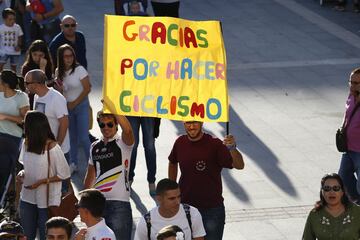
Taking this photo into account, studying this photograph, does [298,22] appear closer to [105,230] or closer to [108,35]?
[108,35]

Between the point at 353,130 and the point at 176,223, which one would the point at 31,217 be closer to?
the point at 176,223

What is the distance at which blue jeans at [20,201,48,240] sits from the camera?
1090 centimetres

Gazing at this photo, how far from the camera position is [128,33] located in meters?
10.6

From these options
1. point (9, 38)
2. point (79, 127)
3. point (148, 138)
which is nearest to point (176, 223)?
point (148, 138)

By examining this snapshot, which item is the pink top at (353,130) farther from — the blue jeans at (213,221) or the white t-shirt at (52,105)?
the white t-shirt at (52,105)

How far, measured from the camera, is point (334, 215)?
9875mm

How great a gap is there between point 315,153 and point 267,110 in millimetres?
1918

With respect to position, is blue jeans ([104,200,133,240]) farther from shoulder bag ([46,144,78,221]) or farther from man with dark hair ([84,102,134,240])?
shoulder bag ([46,144,78,221])

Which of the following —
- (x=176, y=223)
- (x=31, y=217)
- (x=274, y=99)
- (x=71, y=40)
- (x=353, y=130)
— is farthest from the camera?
(x=274, y=99)

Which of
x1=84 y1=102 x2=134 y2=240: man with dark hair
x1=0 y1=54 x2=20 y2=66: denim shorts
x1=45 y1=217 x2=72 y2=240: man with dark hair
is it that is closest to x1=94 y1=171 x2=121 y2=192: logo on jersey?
x1=84 y1=102 x2=134 y2=240: man with dark hair

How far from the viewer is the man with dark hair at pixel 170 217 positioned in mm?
9539

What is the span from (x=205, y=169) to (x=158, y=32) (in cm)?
129

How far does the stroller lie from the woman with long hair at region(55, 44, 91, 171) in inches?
77.6

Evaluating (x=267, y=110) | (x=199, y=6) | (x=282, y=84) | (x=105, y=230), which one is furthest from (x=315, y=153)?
(x=199, y=6)
